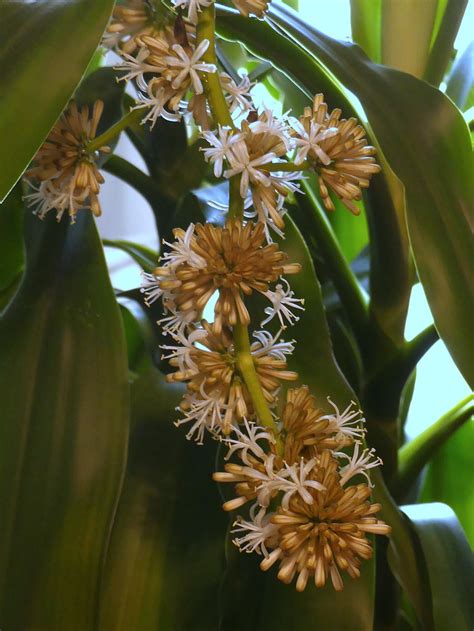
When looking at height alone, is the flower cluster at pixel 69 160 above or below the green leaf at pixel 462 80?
below

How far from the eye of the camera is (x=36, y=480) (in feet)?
1.20

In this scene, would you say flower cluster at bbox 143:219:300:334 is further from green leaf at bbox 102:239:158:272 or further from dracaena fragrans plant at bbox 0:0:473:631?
green leaf at bbox 102:239:158:272

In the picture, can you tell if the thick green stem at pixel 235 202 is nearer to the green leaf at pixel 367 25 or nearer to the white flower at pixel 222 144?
the white flower at pixel 222 144

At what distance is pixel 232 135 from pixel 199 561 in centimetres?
24

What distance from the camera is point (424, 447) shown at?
53 cm

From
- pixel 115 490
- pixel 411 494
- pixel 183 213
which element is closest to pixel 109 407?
pixel 115 490

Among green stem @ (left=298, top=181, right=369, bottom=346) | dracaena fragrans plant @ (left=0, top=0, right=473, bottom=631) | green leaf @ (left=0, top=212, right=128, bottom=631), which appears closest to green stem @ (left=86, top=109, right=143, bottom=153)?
dracaena fragrans plant @ (left=0, top=0, right=473, bottom=631)

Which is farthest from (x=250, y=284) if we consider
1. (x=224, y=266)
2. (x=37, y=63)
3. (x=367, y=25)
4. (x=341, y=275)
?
(x=367, y=25)

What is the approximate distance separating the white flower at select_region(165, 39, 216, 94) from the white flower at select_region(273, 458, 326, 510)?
0.46 ft

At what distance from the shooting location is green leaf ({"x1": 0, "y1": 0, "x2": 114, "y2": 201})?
281 mm

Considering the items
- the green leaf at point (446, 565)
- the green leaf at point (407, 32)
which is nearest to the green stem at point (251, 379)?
the green leaf at point (446, 565)

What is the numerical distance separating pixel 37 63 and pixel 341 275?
28 centimetres

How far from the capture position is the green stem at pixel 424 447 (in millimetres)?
529

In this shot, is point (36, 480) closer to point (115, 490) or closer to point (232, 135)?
point (115, 490)
